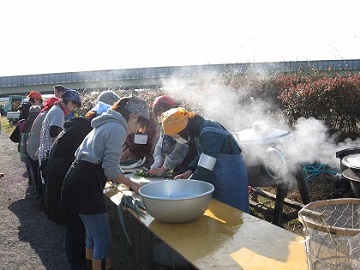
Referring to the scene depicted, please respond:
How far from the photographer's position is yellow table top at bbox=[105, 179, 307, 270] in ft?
5.97

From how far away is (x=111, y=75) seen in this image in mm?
35969

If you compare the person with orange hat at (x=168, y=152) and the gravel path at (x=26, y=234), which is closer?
the person with orange hat at (x=168, y=152)

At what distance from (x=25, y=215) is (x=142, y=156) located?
2.41 m

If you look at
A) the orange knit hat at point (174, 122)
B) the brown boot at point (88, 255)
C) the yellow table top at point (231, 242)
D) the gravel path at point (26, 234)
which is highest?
the orange knit hat at point (174, 122)

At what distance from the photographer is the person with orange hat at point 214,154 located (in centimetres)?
277

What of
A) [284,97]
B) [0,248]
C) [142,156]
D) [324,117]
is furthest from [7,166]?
[324,117]

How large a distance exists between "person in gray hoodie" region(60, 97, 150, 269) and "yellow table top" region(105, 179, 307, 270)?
0.40 meters

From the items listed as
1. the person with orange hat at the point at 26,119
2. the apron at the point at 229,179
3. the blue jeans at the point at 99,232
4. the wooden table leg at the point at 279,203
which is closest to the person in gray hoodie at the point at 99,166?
the blue jeans at the point at 99,232

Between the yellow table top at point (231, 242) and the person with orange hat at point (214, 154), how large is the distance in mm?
→ 382

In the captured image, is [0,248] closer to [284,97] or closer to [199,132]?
[199,132]

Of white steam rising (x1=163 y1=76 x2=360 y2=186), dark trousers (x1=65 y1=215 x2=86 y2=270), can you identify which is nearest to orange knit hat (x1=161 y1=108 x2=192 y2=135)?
dark trousers (x1=65 y1=215 x2=86 y2=270)

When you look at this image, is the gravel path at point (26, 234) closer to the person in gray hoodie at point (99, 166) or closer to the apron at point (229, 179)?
the person in gray hoodie at point (99, 166)

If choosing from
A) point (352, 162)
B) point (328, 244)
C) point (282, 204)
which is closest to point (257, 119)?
point (282, 204)

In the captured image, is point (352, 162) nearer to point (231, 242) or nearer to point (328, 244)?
point (231, 242)
